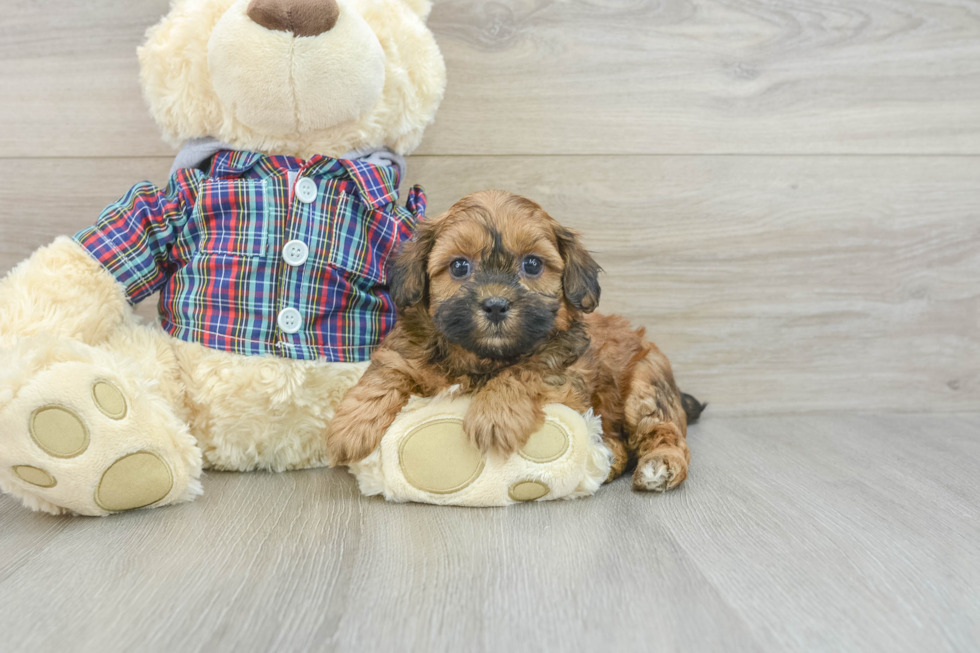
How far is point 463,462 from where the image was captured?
1.51 metres

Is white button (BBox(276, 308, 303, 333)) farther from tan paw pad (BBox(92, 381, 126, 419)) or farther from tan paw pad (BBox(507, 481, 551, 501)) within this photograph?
tan paw pad (BBox(507, 481, 551, 501))

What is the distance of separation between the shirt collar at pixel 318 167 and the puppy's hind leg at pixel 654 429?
85cm

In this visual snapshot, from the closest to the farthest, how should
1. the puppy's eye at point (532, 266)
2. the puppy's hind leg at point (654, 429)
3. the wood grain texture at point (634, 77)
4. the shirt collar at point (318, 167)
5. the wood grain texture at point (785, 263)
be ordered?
1. the puppy's eye at point (532, 266)
2. the puppy's hind leg at point (654, 429)
3. the shirt collar at point (318, 167)
4. the wood grain texture at point (634, 77)
5. the wood grain texture at point (785, 263)

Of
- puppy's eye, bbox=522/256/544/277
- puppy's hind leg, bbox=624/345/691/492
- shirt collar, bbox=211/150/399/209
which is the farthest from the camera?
shirt collar, bbox=211/150/399/209

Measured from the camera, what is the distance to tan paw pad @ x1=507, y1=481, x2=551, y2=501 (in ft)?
4.99

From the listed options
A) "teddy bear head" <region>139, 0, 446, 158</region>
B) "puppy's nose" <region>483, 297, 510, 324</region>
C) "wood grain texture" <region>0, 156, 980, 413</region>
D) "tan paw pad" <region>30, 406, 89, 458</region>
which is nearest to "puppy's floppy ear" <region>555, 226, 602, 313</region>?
"puppy's nose" <region>483, 297, 510, 324</region>

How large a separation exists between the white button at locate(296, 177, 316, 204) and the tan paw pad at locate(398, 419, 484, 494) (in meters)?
0.68

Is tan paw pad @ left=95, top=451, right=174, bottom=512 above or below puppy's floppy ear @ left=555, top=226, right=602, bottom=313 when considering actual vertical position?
below

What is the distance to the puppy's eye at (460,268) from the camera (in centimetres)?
155

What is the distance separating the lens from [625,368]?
1.90 meters

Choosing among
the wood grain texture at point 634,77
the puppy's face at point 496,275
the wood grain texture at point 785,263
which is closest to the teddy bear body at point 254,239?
the puppy's face at point 496,275

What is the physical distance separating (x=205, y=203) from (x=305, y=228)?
26cm

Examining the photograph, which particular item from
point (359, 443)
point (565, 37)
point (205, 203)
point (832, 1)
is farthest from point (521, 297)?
point (832, 1)

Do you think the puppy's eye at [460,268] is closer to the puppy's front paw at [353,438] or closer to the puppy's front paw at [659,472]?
the puppy's front paw at [353,438]
